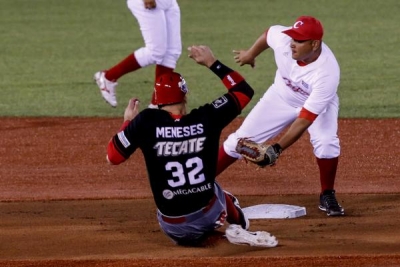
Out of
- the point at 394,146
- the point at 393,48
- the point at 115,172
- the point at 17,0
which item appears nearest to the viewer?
the point at 115,172

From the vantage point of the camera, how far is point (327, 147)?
27.0 ft

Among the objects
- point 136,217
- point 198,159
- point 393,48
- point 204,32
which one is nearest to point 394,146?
point 136,217

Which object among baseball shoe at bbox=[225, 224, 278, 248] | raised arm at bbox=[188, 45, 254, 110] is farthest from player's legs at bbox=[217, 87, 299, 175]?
baseball shoe at bbox=[225, 224, 278, 248]

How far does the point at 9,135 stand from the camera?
37.9 feet

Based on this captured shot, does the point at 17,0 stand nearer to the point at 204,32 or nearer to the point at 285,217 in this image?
the point at 204,32

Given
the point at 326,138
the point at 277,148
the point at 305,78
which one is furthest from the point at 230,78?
the point at 326,138

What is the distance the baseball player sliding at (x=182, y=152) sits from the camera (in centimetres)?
691

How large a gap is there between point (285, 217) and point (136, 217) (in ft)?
3.86

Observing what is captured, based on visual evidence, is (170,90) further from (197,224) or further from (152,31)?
(152,31)

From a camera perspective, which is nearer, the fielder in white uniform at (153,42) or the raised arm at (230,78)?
the raised arm at (230,78)

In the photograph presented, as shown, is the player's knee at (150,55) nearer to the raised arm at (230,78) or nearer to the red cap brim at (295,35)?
the red cap brim at (295,35)

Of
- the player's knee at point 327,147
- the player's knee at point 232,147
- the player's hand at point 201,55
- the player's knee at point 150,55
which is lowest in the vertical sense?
the player's knee at point 150,55

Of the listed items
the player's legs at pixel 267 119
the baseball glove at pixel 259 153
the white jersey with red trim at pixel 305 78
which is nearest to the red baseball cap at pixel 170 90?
the baseball glove at pixel 259 153

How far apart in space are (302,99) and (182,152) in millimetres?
1639
